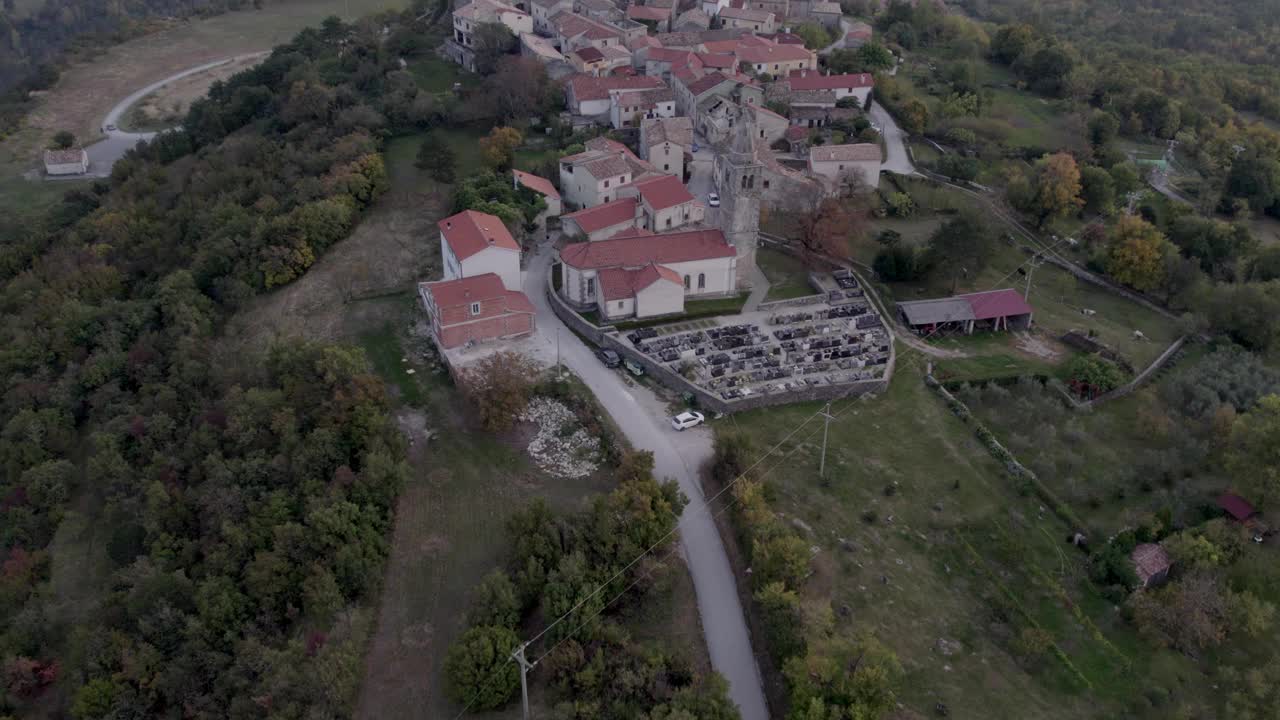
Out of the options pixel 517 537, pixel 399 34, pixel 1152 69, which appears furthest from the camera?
pixel 399 34

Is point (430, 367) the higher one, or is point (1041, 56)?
point (1041, 56)

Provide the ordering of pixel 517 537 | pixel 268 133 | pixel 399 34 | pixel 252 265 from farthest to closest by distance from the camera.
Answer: pixel 399 34, pixel 268 133, pixel 252 265, pixel 517 537

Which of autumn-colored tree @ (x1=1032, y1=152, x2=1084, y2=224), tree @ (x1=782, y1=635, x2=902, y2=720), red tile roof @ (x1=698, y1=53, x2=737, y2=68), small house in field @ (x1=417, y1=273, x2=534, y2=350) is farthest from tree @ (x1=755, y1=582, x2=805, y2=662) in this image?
red tile roof @ (x1=698, y1=53, x2=737, y2=68)

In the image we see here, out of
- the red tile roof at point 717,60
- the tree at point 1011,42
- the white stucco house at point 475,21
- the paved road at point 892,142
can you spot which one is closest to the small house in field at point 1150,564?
the paved road at point 892,142

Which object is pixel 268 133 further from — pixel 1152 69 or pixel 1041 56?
pixel 1152 69

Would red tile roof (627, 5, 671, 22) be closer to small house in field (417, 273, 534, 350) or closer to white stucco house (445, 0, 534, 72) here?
white stucco house (445, 0, 534, 72)

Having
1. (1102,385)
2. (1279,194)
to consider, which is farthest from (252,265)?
(1279,194)
